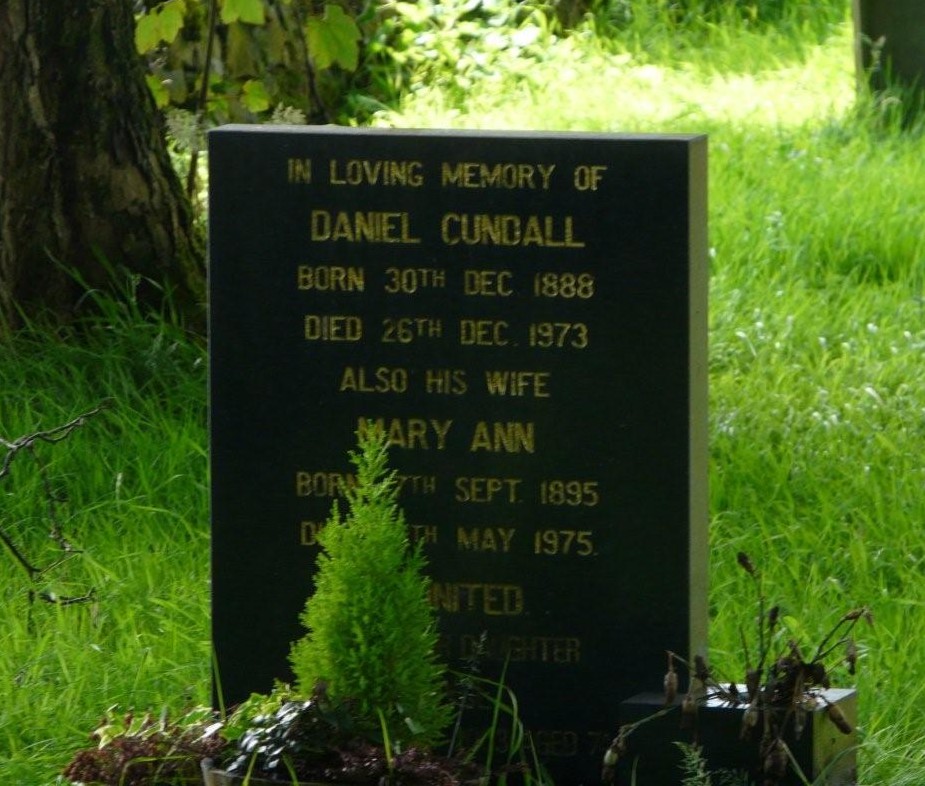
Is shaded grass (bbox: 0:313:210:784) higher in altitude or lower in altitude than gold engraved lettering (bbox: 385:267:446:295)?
lower

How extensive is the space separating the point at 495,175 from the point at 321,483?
2.18 feet


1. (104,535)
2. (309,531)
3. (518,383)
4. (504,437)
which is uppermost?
(518,383)

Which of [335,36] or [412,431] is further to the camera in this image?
[335,36]

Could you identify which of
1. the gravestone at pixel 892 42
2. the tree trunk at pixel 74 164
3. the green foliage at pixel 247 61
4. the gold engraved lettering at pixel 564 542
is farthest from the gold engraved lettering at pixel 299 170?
the gravestone at pixel 892 42

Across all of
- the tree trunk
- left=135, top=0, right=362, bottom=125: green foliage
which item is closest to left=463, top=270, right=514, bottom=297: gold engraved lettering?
the tree trunk

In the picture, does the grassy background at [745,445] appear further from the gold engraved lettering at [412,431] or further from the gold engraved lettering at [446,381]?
the gold engraved lettering at [446,381]

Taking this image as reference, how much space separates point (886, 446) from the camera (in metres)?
4.84

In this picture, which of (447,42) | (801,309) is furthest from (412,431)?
(447,42)

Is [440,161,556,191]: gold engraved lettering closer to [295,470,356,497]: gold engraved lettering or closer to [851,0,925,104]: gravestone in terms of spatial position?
[295,470,356,497]: gold engraved lettering

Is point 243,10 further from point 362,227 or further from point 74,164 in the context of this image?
point 362,227

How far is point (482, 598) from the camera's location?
3.37 m

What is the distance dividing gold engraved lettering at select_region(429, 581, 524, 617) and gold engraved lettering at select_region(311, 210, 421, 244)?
2.12 feet

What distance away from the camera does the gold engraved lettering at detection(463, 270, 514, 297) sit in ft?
10.7

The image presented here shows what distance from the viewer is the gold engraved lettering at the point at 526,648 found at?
334 centimetres
